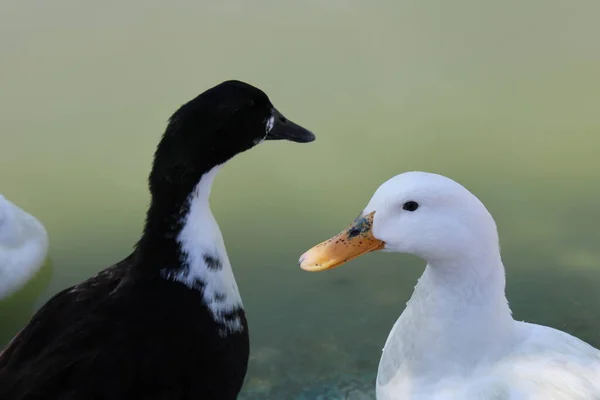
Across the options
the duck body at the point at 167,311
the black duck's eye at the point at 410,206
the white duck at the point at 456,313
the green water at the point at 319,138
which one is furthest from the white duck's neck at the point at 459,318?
the green water at the point at 319,138

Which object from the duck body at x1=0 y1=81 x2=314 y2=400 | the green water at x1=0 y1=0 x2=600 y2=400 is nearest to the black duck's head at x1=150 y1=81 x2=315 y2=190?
the duck body at x1=0 y1=81 x2=314 y2=400

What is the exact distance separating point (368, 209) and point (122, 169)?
1.52 meters

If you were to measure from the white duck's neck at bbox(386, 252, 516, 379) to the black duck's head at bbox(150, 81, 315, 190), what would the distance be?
1.62ft

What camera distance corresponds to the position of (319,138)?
2783 mm

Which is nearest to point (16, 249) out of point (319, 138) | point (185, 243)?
Result: point (185, 243)

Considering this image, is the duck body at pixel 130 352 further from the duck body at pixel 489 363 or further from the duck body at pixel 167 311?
the duck body at pixel 489 363

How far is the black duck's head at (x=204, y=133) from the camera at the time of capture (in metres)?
1.48

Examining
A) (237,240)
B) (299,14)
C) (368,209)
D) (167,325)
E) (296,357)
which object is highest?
(299,14)

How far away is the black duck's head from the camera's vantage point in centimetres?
148

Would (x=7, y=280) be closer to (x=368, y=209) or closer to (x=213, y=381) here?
(x=213, y=381)

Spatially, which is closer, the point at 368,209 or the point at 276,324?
the point at 368,209

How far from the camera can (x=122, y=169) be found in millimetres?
2699

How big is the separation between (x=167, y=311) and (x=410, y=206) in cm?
53

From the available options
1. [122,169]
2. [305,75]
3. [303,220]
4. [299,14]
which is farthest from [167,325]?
[299,14]
